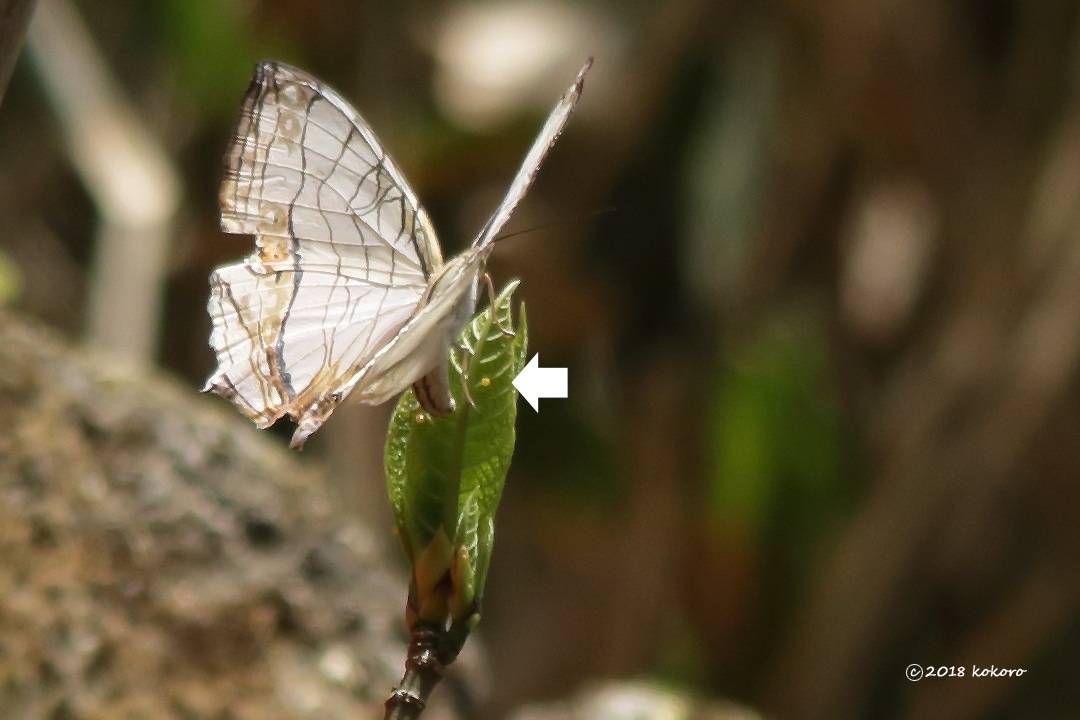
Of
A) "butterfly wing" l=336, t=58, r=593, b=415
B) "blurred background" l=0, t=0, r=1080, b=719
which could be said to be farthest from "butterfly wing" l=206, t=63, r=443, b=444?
"blurred background" l=0, t=0, r=1080, b=719

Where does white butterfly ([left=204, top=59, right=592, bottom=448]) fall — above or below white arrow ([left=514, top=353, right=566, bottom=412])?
above

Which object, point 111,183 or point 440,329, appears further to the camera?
point 111,183

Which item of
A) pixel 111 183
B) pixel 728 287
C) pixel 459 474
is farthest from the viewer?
pixel 728 287

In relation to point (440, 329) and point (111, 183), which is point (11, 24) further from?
point (111, 183)

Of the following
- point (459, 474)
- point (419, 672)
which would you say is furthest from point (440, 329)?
point (419, 672)

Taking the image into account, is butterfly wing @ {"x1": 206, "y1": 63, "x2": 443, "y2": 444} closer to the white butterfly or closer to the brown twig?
the white butterfly

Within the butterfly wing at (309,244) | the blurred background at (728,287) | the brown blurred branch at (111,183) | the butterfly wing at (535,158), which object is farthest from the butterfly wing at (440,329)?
the blurred background at (728,287)

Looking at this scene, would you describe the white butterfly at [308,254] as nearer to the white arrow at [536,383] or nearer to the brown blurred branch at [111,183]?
the white arrow at [536,383]
